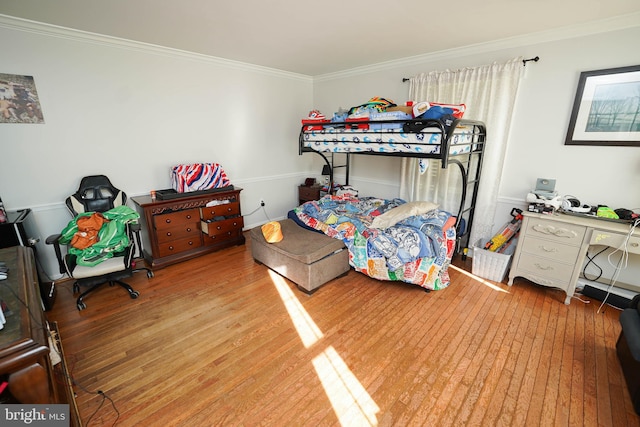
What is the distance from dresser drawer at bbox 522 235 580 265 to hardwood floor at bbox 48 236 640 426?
16.8 inches

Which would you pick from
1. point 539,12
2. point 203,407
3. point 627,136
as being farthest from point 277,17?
point 627,136

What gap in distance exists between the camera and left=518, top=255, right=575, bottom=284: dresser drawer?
8.03ft

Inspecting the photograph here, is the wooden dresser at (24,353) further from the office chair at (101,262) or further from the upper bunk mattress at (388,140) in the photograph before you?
the upper bunk mattress at (388,140)

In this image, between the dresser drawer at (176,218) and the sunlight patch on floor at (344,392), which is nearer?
the sunlight patch on floor at (344,392)

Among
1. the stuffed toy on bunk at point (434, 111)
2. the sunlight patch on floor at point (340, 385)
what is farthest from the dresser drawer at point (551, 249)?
the sunlight patch on floor at point (340, 385)

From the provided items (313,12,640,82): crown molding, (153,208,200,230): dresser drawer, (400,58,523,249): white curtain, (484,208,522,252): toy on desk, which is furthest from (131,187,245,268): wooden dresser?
(484,208,522,252): toy on desk

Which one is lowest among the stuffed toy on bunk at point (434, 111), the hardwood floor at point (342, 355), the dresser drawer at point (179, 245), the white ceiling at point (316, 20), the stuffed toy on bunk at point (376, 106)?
the hardwood floor at point (342, 355)

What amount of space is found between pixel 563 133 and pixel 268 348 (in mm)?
3325

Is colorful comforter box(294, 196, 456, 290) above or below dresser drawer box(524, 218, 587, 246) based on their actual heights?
below

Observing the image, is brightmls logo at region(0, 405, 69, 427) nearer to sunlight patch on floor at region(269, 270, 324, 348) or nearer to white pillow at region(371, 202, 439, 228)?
sunlight patch on floor at region(269, 270, 324, 348)

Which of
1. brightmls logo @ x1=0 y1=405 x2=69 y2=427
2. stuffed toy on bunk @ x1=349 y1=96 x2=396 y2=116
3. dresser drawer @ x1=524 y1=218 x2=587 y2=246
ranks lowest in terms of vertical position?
brightmls logo @ x1=0 y1=405 x2=69 y2=427

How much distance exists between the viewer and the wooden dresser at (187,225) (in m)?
3.03

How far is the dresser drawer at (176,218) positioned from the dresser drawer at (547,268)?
3.56 meters

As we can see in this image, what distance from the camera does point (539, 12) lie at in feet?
7.09
